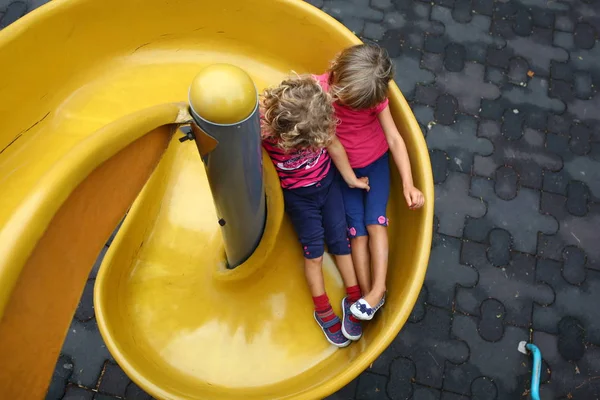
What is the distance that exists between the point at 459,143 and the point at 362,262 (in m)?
1.26

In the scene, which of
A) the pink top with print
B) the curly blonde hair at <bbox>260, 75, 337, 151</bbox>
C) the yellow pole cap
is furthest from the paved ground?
the yellow pole cap

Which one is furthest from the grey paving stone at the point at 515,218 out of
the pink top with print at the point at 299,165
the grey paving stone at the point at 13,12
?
the grey paving stone at the point at 13,12

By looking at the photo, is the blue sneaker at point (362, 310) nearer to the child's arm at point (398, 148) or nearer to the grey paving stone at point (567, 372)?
the child's arm at point (398, 148)

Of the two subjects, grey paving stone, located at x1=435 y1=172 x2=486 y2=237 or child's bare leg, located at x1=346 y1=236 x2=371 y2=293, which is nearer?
child's bare leg, located at x1=346 y1=236 x2=371 y2=293

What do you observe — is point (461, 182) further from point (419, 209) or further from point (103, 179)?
point (103, 179)

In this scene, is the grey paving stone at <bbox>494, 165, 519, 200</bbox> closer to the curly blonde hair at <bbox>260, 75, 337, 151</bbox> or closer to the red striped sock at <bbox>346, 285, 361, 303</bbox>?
the red striped sock at <bbox>346, 285, 361, 303</bbox>

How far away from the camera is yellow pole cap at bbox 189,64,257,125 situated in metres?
0.78

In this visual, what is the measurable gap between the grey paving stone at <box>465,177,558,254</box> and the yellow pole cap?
1.83m

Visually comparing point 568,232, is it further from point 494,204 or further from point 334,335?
point 334,335

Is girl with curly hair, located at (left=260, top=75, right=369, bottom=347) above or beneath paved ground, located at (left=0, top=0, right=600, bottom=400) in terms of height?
above

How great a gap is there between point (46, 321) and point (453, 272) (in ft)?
6.32

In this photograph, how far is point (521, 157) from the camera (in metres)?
2.57

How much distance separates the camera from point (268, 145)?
1.37 metres

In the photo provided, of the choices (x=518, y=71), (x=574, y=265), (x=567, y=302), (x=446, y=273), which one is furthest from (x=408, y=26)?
(x=567, y=302)
